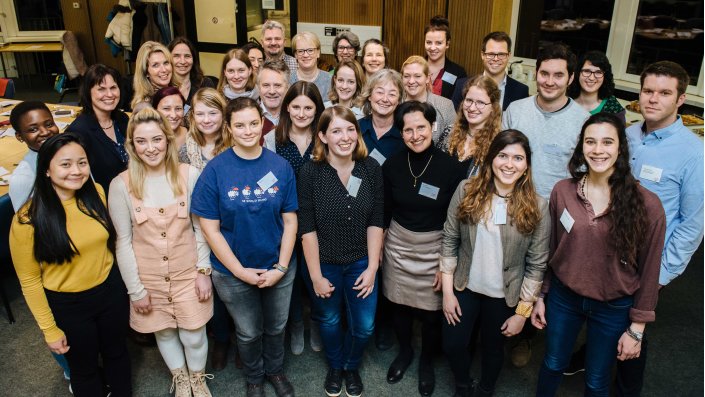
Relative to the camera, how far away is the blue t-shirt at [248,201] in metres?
2.18

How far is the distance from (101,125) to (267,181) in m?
1.19

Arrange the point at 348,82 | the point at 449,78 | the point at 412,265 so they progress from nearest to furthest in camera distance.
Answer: the point at 412,265, the point at 348,82, the point at 449,78

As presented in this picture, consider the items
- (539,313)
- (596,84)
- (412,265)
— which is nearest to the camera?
(539,313)

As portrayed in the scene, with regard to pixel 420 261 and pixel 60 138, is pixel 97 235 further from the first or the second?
pixel 420 261

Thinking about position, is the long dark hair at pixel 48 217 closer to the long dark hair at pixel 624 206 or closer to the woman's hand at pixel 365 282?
the woman's hand at pixel 365 282

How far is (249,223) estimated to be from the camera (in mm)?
2221

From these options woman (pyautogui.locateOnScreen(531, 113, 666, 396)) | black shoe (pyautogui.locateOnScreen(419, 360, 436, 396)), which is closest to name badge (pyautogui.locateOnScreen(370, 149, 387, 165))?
woman (pyautogui.locateOnScreen(531, 113, 666, 396))

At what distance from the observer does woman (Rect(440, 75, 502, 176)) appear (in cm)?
250

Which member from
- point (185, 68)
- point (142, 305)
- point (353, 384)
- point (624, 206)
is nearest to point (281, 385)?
point (353, 384)

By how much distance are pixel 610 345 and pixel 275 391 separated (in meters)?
1.66

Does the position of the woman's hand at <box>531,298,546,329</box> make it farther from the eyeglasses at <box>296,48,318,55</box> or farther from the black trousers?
the eyeglasses at <box>296,48,318,55</box>

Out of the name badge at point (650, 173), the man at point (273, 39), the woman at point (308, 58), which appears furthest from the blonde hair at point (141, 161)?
the name badge at point (650, 173)

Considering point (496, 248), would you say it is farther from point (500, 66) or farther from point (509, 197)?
point (500, 66)

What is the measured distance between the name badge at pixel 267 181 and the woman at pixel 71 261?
2.22 feet
